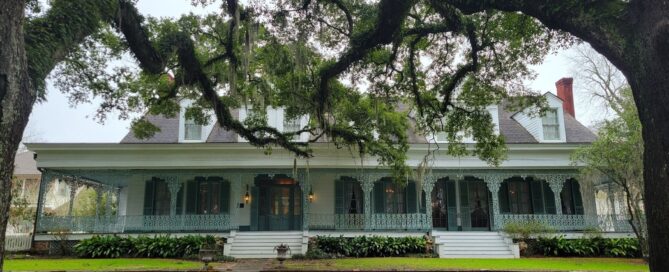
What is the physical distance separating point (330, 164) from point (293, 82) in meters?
5.94

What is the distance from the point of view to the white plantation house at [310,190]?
17938mm

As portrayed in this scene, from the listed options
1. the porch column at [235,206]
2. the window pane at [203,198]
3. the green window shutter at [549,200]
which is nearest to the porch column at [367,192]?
the porch column at [235,206]

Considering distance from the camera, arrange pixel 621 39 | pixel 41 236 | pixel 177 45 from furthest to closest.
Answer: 1. pixel 41 236
2. pixel 177 45
3. pixel 621 39

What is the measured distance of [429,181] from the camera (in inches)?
721

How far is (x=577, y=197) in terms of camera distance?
20125mm

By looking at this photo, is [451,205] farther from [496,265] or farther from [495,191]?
[496,265]

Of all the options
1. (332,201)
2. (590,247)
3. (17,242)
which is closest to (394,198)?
(332,201)

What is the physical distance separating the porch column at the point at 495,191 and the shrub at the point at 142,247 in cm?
1026

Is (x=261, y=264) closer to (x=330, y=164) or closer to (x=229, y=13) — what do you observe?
(x=330, y=164)

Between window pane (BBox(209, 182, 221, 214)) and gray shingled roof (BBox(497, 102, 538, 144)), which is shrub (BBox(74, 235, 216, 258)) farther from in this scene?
gray shingled roof (BBox(497, 102, 538, 144))

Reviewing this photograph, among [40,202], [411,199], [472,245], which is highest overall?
[411,199]

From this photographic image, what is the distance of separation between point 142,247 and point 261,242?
4037 millimetres

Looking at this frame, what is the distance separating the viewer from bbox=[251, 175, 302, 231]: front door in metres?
19.7

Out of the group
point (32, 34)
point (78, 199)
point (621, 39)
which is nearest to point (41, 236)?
point (32, 34)
